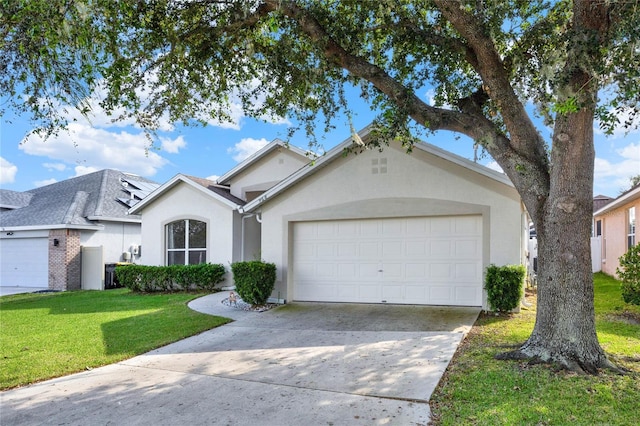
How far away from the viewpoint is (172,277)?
15.9m

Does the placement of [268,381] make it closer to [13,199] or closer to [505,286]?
[505,286]

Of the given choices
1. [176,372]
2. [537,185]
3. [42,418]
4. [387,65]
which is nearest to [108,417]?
[42,418]

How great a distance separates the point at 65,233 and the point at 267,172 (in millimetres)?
9061

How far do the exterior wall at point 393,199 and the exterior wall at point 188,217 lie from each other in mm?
4209

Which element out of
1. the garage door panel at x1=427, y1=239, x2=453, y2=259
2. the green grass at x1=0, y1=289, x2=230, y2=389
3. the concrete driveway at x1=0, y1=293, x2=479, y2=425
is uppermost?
the garage door panel at x1=427, y1=239, x2=453, y2=259

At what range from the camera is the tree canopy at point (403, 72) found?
233 inches

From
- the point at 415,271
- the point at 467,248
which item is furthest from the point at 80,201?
the point at 467,248

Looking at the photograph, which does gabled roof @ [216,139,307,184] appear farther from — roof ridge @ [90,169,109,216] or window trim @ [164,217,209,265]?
roof ridge @ [90,169,109,216]

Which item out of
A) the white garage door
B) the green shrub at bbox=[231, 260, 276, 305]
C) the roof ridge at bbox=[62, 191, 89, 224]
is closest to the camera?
the white garage door

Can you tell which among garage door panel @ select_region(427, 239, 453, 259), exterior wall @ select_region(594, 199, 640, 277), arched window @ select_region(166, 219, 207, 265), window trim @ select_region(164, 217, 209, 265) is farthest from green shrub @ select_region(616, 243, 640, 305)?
arched window @ select_region(166, 219, 207, 265)

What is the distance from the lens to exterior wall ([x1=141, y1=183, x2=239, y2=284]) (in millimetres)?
16062

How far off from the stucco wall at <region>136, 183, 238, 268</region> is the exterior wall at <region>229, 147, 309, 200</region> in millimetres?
1975

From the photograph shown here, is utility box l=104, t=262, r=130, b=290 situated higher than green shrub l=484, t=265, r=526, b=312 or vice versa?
green shrub l=484, t=265, r=526, b=312

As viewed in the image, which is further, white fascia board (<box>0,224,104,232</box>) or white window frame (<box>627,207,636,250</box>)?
white fascia board (<box>0,224,104,232</box>)
